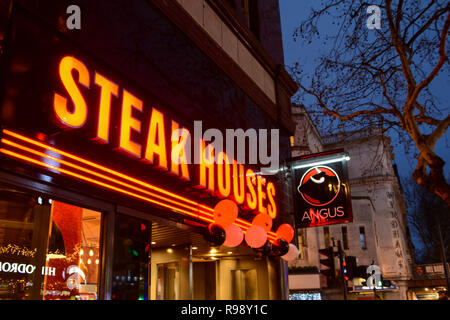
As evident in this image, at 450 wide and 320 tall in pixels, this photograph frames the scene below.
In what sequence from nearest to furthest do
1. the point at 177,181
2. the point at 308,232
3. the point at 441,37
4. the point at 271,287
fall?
the point at 177,181 < the point at 441,37 < the point at 271,287 < the point at 308,232

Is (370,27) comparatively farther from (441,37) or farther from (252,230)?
(252,230)

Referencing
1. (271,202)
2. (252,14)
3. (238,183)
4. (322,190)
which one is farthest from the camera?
(252,14)

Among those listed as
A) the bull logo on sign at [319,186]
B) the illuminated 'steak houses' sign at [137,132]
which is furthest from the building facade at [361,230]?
the illuminated 'steak houses' sign at [137,132]

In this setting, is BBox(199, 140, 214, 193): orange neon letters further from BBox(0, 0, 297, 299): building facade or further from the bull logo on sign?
the bull logo on sign

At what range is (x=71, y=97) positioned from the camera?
17.4 ft

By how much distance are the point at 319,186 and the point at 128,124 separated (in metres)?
7.36

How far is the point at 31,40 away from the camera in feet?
16.7

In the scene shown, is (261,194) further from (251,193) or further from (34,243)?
(34,243)

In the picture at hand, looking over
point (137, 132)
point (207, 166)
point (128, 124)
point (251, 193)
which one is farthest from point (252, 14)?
point (128, 124)

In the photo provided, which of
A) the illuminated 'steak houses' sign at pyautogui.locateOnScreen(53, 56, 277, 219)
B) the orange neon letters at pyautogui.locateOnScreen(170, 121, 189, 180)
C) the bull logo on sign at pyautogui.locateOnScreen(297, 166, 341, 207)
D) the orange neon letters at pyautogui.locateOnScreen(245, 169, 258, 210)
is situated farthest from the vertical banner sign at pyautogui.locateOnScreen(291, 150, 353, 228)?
the orange neon letters at pyautogui.locateOnScreen(170, 121, 189, 180)

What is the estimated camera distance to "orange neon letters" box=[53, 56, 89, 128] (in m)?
5.05

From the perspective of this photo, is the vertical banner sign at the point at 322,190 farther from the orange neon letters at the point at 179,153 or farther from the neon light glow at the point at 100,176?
the orange neon letters at the point at 179,153

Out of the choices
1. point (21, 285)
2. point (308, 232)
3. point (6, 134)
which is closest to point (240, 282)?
point (21, 285)

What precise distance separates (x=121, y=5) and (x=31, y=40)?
2.35 m
